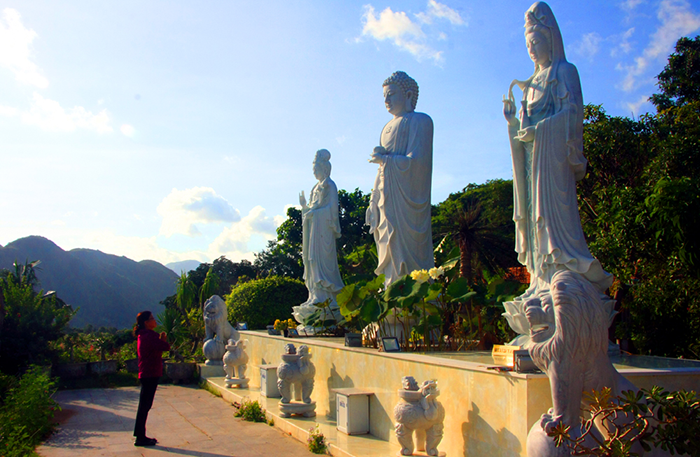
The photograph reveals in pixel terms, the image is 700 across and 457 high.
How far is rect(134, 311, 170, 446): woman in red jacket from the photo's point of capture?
19.7 ft

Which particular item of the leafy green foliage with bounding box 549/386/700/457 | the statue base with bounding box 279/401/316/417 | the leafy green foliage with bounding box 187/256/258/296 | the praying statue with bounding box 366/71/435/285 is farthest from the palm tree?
the leafy green foliage with bounding box 187/256/258/296

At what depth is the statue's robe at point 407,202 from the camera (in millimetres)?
7520

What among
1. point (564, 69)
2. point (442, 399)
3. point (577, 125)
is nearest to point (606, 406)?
point (442, 399)

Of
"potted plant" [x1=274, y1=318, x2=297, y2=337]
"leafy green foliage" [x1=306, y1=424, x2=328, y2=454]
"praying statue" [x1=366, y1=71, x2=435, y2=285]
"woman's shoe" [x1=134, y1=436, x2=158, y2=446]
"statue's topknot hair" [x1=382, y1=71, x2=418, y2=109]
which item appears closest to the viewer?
"leafy green foliage" [x1=306, y1=424, x2=328, y2=454]

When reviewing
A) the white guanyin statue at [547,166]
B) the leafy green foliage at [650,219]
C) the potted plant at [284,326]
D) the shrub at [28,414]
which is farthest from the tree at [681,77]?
the shrub at [28,414]

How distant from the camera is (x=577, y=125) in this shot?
16.5ft

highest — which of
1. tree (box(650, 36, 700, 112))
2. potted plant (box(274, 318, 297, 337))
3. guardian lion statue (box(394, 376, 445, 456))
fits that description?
tree (box(650, 36, 700, 112))

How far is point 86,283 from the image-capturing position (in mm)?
54344

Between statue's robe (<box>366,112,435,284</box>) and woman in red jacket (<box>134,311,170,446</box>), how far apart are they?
10.3ft

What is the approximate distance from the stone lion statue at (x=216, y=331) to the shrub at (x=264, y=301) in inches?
80.5

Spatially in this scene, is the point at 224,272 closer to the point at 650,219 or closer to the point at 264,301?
the point at 264,301

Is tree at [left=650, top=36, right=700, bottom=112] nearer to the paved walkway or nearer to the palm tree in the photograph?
the palm tree

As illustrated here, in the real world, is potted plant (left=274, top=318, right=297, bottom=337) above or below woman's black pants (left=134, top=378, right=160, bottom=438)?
above

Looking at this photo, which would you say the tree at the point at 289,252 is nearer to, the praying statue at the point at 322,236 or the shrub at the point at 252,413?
the praying statue at the point at 322,236
